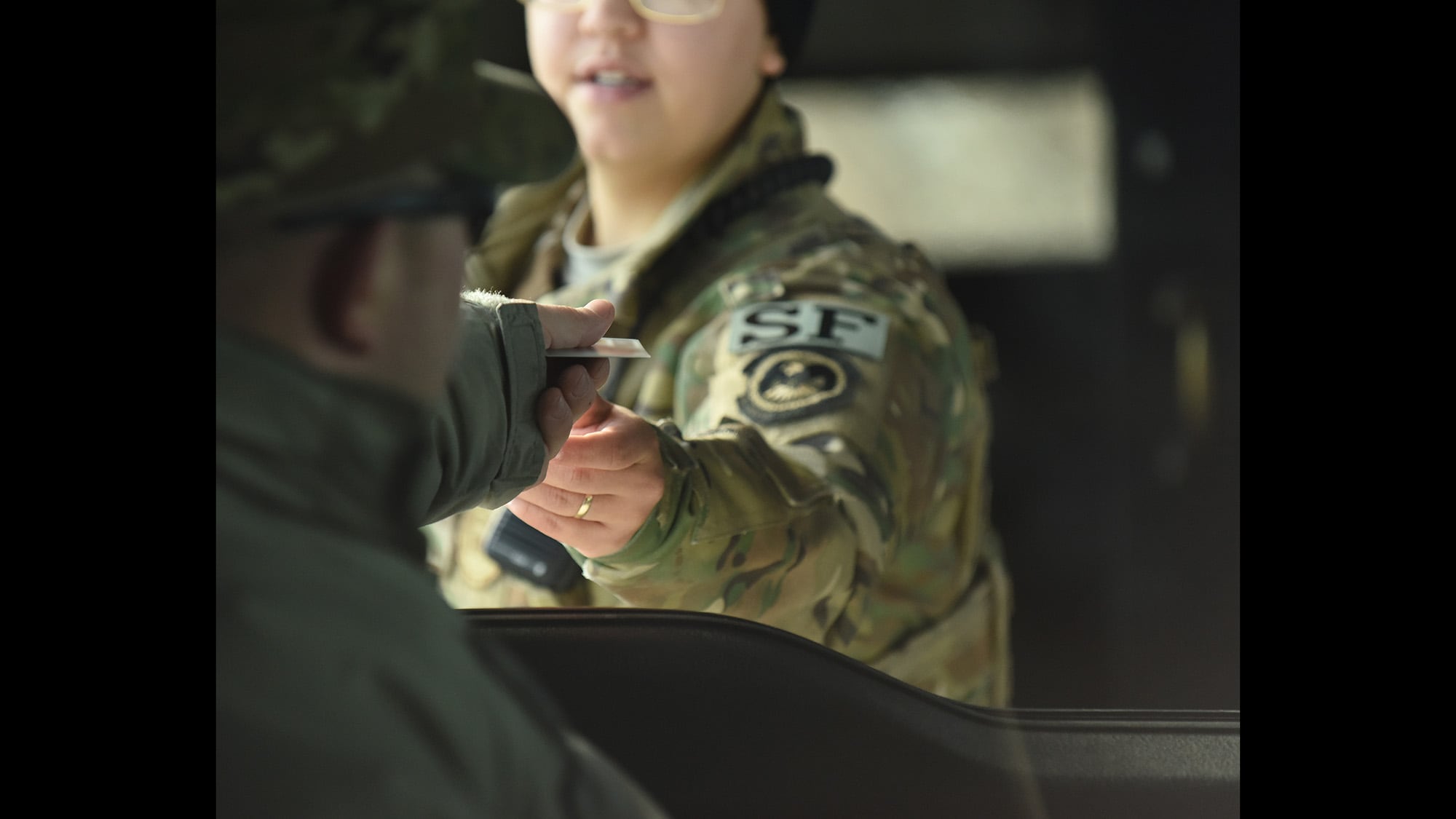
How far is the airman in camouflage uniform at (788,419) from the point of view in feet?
2.14

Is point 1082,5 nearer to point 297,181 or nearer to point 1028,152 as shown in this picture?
point 1028,152

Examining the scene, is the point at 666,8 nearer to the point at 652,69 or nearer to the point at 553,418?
the point at 652,69

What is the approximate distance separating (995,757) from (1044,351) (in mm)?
459

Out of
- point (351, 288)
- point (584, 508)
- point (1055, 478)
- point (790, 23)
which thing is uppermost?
point (790, 23)

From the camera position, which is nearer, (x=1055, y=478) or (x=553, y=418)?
(x=553, y=418)

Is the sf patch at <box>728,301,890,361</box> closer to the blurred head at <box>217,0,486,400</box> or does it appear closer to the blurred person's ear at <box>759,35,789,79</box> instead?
the blurred person's ear at <box>759,35,789,79</box>

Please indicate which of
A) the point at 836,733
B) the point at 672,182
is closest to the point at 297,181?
the point at 836,733

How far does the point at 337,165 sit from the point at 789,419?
1.30ft

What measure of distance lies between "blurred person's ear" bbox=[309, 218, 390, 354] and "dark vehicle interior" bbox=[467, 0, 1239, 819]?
0.63 ft

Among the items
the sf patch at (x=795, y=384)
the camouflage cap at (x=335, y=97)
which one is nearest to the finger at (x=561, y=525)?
the sf patch at (x=795, y=384)

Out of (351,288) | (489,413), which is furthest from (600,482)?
(351,288)

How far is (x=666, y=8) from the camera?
738mm

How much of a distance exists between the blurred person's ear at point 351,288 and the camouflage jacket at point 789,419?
181mm

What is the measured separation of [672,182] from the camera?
81cm
